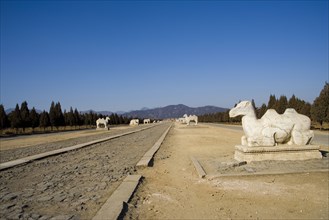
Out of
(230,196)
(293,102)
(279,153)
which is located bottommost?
(230,196)

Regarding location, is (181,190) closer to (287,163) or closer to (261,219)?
(261,219)

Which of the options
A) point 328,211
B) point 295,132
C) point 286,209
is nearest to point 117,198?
point 286,209

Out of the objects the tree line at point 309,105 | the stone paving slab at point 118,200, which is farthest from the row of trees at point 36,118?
the stone paving slab at point 118,200

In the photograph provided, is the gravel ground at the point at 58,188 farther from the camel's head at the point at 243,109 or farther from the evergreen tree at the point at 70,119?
the evergreen tree at the point at 70,119

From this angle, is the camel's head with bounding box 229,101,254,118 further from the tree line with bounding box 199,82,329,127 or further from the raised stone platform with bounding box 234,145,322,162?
the tree line with bounding box 199,82,329,127

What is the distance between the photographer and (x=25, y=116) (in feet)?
→ 157

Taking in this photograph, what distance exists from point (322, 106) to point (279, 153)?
93.3 ft

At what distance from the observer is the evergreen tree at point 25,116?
155 ft

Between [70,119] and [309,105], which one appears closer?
[309,105]

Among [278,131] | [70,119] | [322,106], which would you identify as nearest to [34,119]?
[70,119]

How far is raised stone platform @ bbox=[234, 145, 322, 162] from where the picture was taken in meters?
10.1

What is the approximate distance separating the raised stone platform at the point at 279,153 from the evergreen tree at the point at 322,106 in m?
27.3

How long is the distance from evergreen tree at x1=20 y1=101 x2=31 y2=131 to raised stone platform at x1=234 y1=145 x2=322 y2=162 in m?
45.9

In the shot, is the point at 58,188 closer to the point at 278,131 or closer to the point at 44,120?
the point at 278,131
